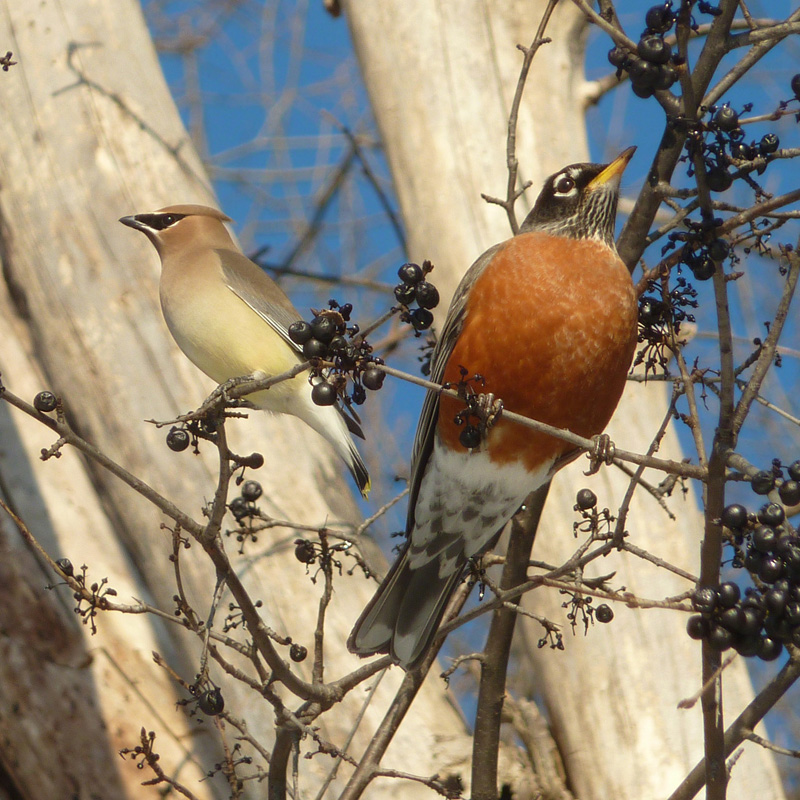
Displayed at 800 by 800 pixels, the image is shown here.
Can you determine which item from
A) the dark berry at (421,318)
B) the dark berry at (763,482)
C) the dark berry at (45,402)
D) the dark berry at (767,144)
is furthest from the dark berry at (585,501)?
the dark berry at (45,402)

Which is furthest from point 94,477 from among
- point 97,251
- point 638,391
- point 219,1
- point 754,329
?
point 219,1

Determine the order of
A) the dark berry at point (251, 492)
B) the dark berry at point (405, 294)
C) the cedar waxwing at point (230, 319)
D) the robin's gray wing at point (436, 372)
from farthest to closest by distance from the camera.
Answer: the cedar waxwing at point (230, 319) → the robin's gray wing at point (436, 372) → the dark berry at point (251, 492) → the dark berry at point (405, 294)

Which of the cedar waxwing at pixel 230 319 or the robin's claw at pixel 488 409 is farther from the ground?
the cedar waxwing at pixel 230 319

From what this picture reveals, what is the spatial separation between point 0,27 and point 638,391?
3469 mm

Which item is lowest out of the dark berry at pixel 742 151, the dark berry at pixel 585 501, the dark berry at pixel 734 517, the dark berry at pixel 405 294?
the dark berry at pixel 734 517

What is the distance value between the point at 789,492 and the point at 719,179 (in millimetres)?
692

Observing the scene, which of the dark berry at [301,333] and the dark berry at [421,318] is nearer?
the dark berry at [301,333]

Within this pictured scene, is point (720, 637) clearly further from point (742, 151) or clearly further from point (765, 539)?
point (742, 151)

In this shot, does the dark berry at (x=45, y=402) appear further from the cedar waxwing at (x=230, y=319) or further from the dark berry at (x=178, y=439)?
the cedar waxwing at (x=230, y=319)

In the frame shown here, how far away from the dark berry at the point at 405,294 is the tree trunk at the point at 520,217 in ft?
6.15

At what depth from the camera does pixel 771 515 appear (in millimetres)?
2021

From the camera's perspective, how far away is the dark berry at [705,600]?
6.62 feet

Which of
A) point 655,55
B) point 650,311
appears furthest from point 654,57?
point 650,311

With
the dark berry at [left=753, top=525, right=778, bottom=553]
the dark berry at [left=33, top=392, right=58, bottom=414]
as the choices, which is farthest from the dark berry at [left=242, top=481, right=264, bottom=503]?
the dark berry at [left=753, top=525, right=778, bottom=553]
